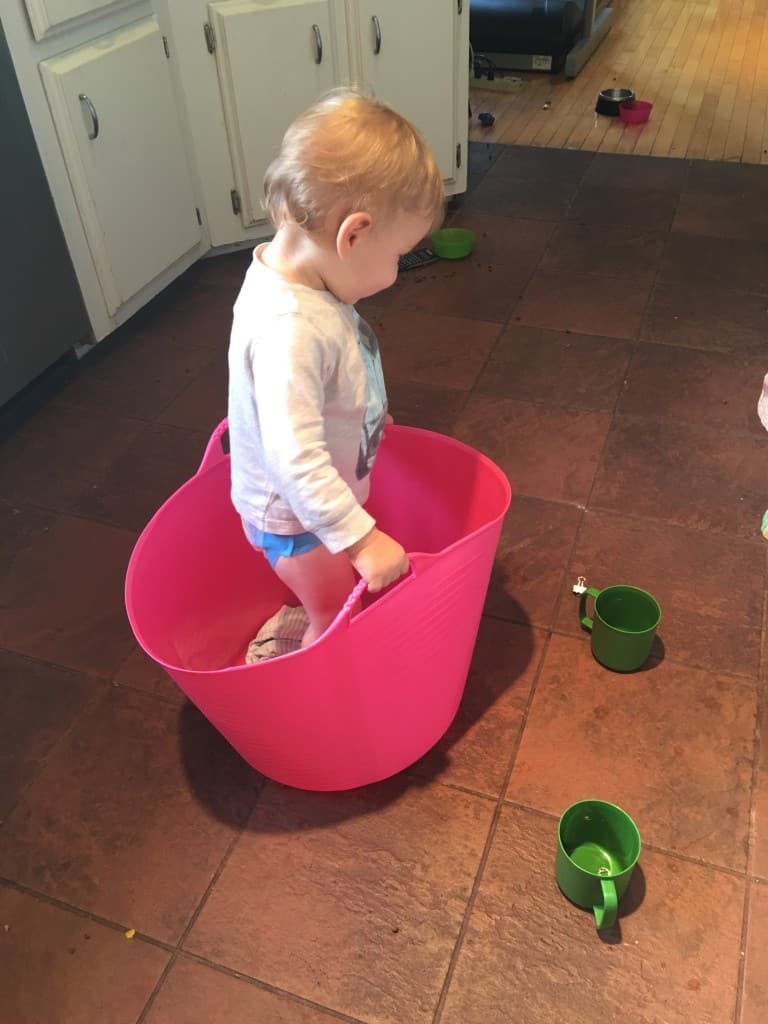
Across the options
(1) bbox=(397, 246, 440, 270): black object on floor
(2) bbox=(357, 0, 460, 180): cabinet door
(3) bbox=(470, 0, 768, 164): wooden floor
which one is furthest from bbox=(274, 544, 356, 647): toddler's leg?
(3) bbox=(470, 0, 768, 164): wooden floor

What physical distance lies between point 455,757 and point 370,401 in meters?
0.55

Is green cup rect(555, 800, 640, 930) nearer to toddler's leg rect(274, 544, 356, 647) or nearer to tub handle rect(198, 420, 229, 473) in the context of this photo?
toddler's leg rect(274, 544, 356, 647)

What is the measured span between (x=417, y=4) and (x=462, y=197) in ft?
2.08

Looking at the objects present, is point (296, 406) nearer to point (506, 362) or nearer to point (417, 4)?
point (506, 362)

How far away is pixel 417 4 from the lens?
2.34 meters

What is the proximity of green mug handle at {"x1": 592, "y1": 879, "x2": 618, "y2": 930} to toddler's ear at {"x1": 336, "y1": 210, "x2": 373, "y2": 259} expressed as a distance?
78cm

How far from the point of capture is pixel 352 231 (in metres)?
0.87

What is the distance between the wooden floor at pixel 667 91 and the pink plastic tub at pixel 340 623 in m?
2.39

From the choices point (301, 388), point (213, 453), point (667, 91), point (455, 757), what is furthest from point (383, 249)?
point (667, 91)

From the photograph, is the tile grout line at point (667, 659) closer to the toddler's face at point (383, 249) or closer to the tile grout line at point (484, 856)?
the tile grout line at point (484, 856)

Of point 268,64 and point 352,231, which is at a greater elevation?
point 352,231

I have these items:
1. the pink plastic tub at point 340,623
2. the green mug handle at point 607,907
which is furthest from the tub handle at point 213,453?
the green mug handle at point 607,907

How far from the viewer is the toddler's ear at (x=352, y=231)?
86cm

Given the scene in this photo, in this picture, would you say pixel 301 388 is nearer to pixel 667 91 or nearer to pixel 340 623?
pixel 340 623
